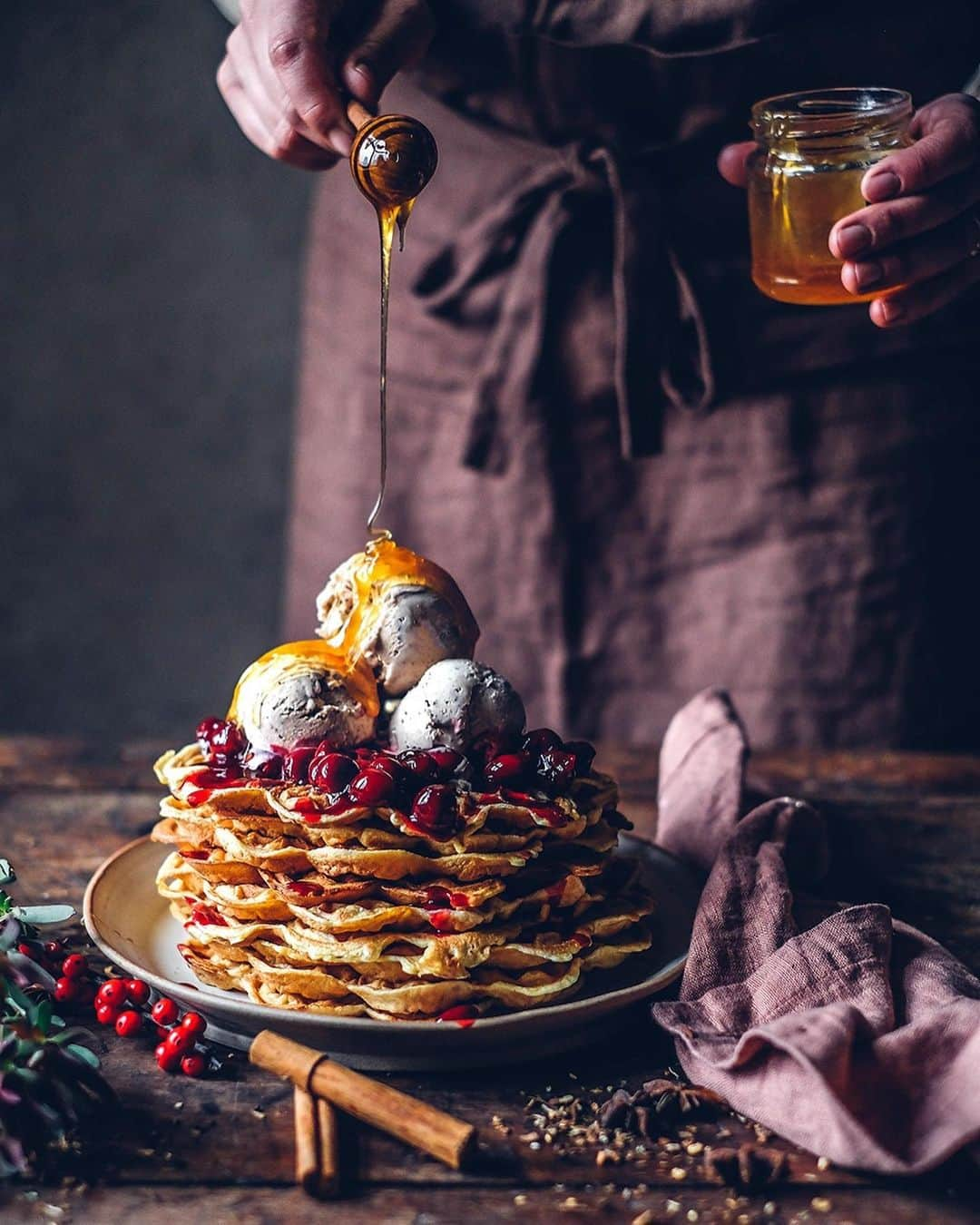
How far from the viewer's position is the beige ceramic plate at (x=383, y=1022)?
1159mm

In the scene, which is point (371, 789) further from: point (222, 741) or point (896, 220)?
point (896, 220)

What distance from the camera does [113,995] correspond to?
4.27 feet

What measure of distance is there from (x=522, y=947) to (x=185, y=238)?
2.82 metres

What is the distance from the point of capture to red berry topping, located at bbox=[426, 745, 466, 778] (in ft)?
4.11

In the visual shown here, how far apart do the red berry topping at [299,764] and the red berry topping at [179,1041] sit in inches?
9.0

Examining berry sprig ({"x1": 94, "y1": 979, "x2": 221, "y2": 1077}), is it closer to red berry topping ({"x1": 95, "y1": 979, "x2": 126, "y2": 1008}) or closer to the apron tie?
red berry topping ({"x1": 95, "y1": 979, "x2": 126, "y2": 1008})

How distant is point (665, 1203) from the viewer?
1026 millimetres

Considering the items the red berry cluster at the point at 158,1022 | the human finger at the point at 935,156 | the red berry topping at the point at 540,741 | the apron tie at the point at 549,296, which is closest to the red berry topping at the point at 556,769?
the red berry topping at the point at 540,741

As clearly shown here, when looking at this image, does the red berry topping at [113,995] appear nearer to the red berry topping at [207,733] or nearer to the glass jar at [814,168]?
the red berry topping at [207,733]

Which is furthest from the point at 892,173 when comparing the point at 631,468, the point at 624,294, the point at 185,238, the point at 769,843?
the point at 185,238

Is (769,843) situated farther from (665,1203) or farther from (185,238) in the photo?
(185,238)

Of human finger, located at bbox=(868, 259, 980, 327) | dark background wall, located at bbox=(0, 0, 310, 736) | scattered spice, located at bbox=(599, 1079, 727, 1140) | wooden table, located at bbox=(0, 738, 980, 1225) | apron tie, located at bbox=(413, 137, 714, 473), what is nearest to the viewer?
wooden table, located at bbox=(0, 738, 980, 1225)

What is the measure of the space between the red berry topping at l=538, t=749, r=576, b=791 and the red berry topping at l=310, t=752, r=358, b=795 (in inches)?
6.7

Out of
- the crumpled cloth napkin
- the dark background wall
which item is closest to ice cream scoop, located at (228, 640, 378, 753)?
the crumpled cloth napkin
